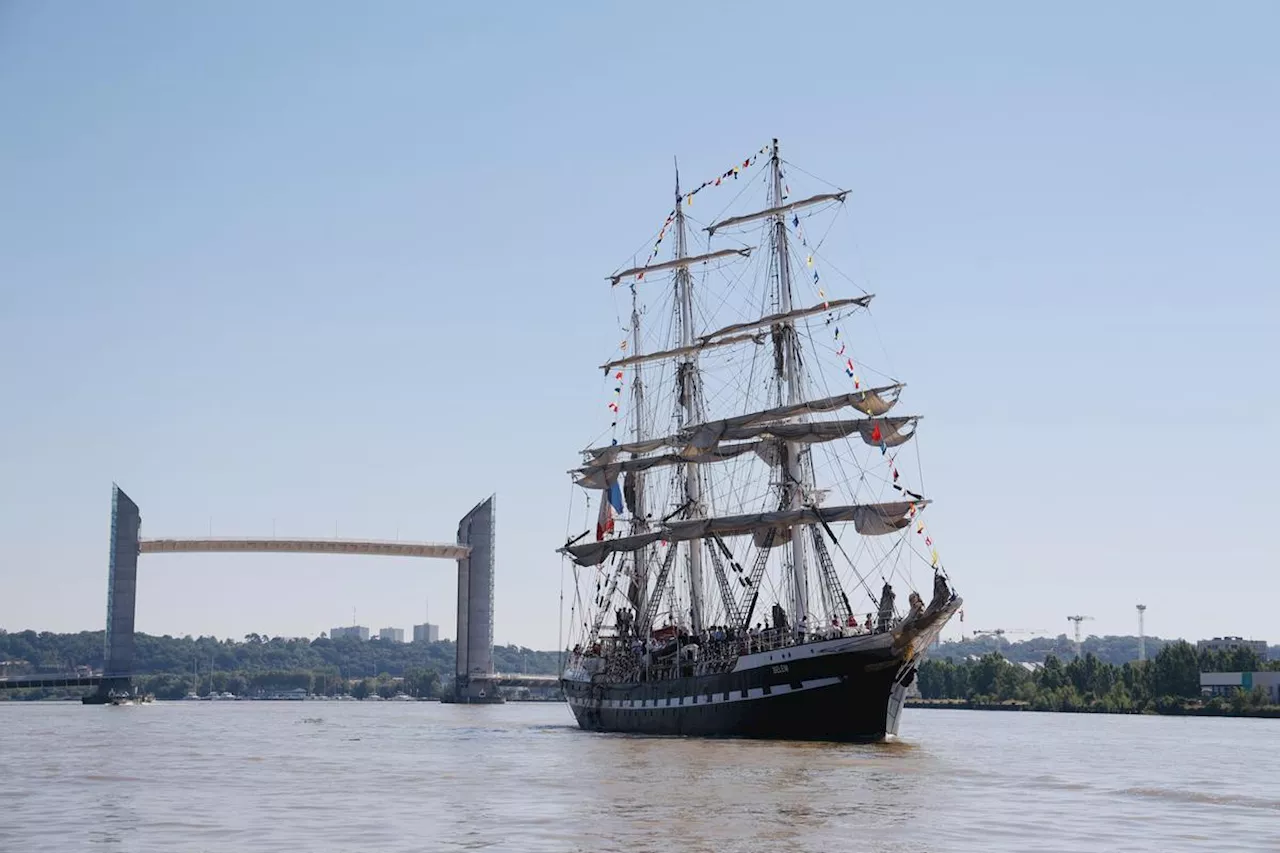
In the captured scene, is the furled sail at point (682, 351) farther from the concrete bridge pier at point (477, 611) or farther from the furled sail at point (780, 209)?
the concrete bridge pier at point (477, 611)

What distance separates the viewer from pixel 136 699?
525ft


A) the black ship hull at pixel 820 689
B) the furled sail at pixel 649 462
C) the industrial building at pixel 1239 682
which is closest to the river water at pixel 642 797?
the black ship hull at pixel 820 689

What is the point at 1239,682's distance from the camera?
12381cm

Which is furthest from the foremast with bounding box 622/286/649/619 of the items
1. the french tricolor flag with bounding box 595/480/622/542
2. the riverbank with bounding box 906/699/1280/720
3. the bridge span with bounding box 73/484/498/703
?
the bridge span with bounding box 73/484/498/703

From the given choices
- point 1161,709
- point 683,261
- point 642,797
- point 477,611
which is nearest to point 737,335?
point 683,261

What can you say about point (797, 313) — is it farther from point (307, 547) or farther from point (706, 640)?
point (307, 547)

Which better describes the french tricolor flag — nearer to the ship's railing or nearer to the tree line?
the ship's railing

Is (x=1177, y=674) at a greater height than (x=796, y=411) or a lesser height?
lesser

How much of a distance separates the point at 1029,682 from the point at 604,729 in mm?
83432

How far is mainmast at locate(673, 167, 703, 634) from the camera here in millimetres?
80188

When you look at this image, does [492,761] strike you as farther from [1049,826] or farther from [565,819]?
[1049,826]

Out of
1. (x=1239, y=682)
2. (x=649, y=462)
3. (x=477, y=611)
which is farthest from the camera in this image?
(x=477, y=611)

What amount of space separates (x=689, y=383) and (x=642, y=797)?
161 feet

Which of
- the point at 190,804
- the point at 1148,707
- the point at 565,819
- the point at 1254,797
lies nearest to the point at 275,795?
the point at 190,804
